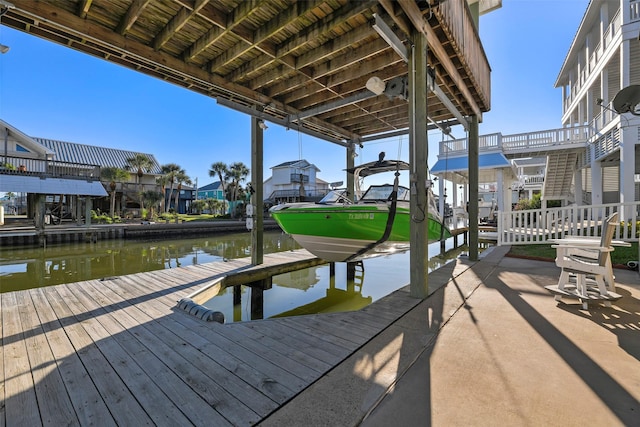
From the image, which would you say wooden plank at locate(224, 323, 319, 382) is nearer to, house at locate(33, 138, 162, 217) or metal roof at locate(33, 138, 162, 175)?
house at locate(33, 138, 162, 217)

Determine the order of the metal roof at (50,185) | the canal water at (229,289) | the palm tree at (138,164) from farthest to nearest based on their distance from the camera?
the palm tree at (138,164)
the metal roof at (50,185)
the canal water at (229,289)

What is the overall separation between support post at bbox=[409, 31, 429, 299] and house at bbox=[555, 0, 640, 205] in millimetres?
5027

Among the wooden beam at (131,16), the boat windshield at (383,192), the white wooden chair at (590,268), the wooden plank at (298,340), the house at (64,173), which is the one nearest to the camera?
the wooden plank at (298,340)

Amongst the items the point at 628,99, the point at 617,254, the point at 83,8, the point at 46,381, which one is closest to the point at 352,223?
the point at 46,381

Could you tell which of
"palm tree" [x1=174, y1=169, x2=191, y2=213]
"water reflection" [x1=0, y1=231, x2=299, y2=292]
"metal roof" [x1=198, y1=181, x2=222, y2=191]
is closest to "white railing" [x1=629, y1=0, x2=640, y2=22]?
"water reflection" [x1=0, y1=231, x2=299, y2=292]

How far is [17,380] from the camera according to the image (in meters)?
1.83

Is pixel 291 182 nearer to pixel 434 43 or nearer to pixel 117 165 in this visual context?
pixel 117 165

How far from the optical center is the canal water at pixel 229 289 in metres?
5.62

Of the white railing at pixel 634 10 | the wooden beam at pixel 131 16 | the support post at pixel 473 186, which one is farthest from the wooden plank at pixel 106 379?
the white railing at pixel 634 10

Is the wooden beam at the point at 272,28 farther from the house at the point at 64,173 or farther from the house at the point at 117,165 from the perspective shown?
the house at the point at 117,165

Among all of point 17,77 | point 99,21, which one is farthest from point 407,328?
point 17,77

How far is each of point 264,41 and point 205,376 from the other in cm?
416

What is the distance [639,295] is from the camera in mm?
3562

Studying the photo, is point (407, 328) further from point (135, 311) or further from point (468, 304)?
point (135, 311)
